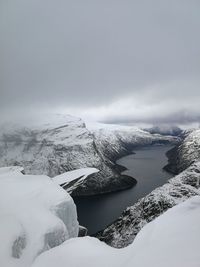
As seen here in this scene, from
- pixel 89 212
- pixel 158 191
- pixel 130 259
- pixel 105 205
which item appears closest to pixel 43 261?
pixel 130 259

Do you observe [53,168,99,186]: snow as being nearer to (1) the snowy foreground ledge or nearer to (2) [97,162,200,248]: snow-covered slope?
(2) [97,162,200,248]: snow-covered slope

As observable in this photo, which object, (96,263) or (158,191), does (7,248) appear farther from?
(158,191)

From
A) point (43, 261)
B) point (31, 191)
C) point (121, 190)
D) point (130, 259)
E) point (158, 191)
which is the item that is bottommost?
point (121, 190)

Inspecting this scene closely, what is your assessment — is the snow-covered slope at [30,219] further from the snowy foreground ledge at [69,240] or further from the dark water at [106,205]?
the dark water at [106,205]

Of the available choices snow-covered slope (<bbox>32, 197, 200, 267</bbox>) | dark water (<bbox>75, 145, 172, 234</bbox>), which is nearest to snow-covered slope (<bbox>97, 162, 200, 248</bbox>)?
dark water (<bbox>75, 145, 172, 234</bbox>)

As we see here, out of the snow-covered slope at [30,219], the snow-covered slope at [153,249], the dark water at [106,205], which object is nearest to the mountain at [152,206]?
the snow-covered slope at [30,219]

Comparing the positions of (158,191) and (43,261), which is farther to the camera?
(158,191)
